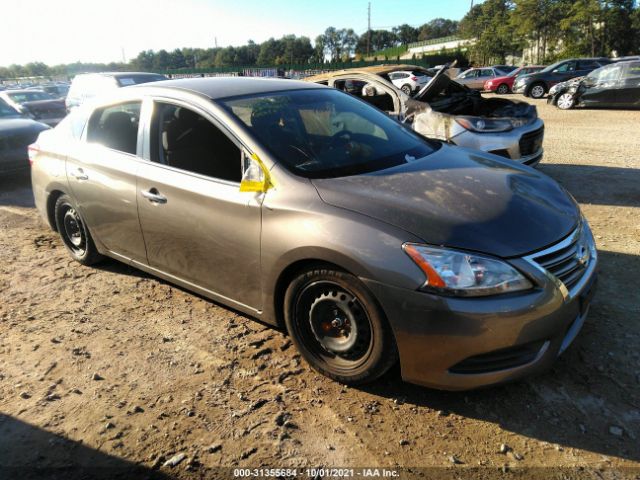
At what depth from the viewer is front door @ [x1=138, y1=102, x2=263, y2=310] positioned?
2939 millimetres

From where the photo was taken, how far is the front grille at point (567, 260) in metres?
2.41

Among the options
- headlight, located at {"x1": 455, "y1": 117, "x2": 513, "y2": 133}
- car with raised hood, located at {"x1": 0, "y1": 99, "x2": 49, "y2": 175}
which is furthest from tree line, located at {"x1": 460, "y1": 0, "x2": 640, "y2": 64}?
car with raised hood, located at {"x1": 0, "y1": 99, "x2": 49, "y2": 175}

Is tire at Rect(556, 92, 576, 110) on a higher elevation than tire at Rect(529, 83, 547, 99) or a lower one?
lower

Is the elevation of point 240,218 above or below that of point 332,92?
below

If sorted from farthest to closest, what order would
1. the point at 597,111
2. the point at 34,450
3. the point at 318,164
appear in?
1. the point at 597,111
2. the point at 318,164
3. the point at 34,450

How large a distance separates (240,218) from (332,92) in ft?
5.32

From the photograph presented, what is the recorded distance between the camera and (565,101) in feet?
52.1

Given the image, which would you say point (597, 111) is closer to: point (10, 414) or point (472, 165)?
point (472, 165)

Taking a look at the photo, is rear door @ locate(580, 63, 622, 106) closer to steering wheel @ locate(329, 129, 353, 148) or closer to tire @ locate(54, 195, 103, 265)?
steering wheel @ locate(329, 129, 353, 148)

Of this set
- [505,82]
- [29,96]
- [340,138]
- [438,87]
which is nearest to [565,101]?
[505,82]

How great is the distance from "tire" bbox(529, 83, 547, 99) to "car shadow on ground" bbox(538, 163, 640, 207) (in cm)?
1478

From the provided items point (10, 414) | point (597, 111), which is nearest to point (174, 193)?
point (10, 414)

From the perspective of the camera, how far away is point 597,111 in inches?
588

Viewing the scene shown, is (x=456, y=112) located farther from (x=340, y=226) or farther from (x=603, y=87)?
(x=603, y=87)
